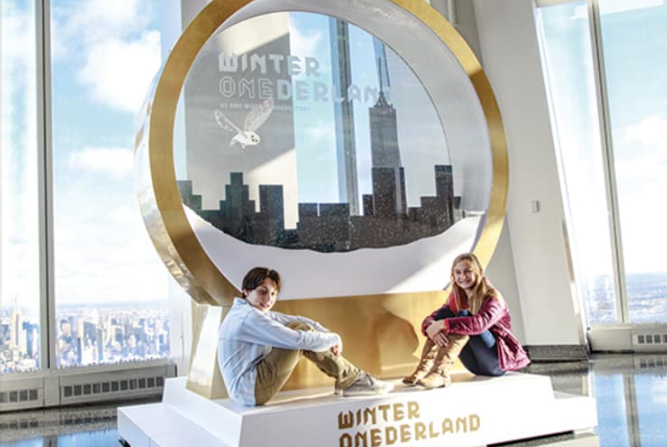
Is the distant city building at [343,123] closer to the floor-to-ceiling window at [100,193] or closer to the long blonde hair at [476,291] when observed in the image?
the long blonde hair at [476,291]

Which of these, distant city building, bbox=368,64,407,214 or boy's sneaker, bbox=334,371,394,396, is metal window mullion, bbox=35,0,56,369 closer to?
distant city building, bbox=368,64,407,214

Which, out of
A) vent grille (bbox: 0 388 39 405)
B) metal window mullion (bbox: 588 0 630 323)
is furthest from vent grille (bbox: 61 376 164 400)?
metal window mullion (bbox: 588 0 630 323)

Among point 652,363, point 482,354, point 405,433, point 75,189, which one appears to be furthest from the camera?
point 652,363

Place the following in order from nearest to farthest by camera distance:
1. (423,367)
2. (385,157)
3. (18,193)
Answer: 1. (423,367)
2. (385,157)
3. (18,193)

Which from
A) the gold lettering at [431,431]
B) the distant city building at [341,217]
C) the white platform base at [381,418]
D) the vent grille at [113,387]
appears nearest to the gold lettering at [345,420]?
the white platform base at [381,418]

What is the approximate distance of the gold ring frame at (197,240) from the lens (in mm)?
3146

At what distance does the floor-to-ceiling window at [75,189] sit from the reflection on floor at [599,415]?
2.17 feet

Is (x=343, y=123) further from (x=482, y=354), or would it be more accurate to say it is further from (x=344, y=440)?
(x=344, y=440)

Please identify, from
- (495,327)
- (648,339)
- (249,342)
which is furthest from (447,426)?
(648,339)

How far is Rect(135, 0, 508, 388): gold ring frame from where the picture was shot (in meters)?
3.15

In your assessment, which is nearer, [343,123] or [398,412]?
[398,412]

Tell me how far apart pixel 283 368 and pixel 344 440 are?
14.8 inches

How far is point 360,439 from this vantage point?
286cm

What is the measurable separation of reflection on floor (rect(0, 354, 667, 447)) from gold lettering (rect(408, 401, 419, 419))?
0.53m
